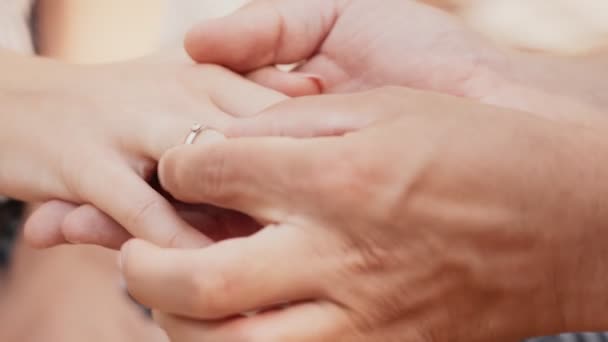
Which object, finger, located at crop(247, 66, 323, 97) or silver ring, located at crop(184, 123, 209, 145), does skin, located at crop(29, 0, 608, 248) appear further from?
silver ring, located at crop(184, 123, 209, 145)

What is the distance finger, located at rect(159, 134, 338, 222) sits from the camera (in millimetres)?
518

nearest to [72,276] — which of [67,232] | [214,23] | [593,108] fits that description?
[67,232]

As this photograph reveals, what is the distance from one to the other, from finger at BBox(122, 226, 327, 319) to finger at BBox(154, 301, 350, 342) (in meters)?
0.01

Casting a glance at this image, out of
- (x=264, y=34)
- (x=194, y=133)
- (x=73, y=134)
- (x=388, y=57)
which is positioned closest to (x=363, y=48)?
(x=388, y=57)

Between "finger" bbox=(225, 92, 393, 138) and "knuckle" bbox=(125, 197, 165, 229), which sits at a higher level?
"finger" bbox=(225, 92, 393, 138)

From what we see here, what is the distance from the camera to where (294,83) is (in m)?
0.82

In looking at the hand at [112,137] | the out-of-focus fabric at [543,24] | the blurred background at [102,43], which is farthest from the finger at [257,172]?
the out-of-focus fabric at [543,24]

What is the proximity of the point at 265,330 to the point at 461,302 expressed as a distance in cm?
19

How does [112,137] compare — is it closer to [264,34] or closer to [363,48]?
[264,34]

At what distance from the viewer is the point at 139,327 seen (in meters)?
0.95

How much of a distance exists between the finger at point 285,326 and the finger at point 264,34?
15.2 inches

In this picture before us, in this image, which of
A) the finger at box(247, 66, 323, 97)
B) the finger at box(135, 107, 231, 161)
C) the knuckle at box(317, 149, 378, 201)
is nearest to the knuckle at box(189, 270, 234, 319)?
the knuckle at box(317, 149, 378, 201)

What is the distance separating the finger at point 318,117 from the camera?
0.57 m

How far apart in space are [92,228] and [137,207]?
82 mm
